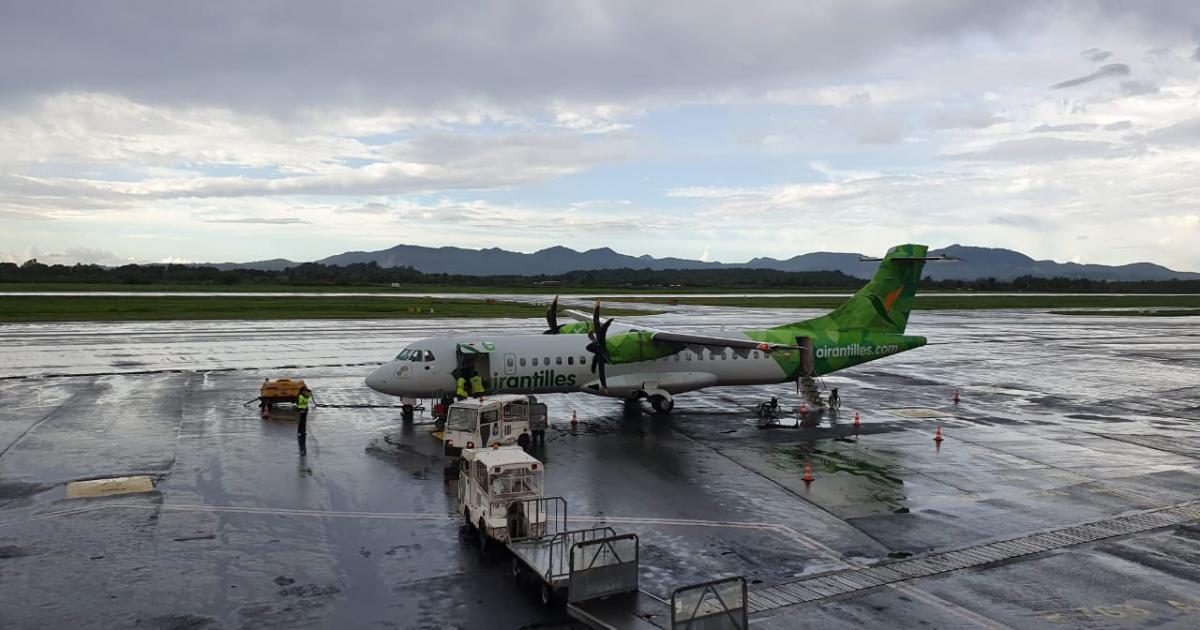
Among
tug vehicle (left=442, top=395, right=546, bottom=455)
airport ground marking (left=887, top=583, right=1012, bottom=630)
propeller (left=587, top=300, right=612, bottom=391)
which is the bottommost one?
airport ground marking (left=887, top=583, right=1012, bottom=630)

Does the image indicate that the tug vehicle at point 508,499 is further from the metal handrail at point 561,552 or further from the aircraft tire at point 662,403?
the aircraft tire at point 662,403

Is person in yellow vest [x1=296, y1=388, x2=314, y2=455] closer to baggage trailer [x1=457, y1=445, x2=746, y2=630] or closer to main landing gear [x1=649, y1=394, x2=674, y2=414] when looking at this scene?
baggage trailer [x1=457, y1=445, x2=746, y2=630]

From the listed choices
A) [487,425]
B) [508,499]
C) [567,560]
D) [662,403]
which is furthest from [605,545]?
[662,403]

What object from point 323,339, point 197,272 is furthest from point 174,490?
point 197,272

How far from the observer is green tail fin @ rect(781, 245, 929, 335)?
36438 mm

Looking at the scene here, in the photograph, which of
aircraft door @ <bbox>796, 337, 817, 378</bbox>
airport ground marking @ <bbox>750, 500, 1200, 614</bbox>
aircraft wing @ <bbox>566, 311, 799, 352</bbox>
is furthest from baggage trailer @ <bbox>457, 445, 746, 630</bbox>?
aircraft door @ <bbox>796, 337, 817, 378</bbox>

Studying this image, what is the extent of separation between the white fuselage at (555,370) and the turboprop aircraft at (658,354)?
4cm

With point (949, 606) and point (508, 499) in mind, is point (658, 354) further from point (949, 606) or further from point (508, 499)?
point (949, 606)

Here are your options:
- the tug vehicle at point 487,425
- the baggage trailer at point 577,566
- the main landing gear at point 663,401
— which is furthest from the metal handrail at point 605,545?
the main landing gear at point 663,401

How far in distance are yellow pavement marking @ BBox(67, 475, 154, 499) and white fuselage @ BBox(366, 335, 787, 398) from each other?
9511 mm

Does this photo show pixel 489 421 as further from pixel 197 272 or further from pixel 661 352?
pixel 197 272

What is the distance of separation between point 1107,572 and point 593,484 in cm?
1233

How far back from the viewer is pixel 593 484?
22.3m

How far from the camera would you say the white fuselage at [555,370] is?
30312 mm
